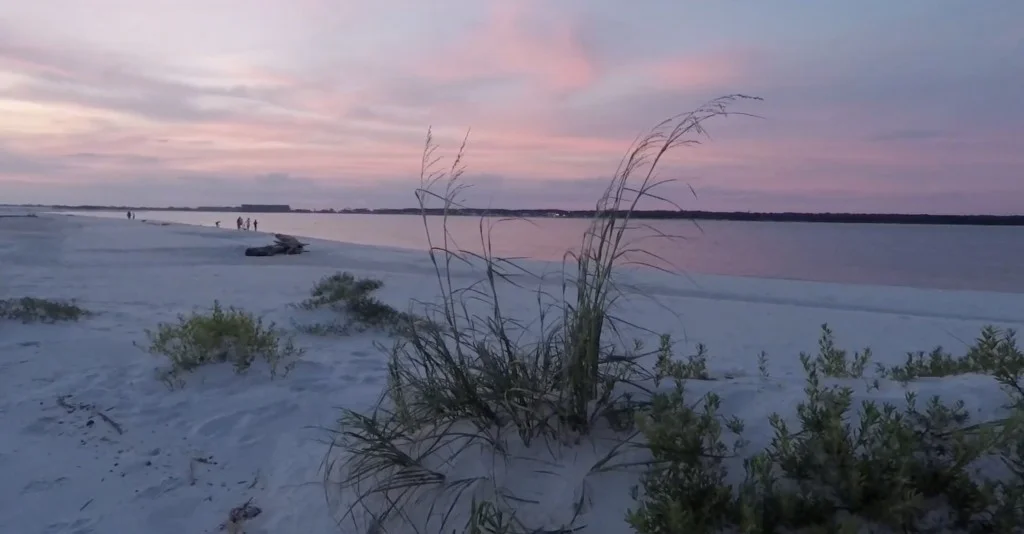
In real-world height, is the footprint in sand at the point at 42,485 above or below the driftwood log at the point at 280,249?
below

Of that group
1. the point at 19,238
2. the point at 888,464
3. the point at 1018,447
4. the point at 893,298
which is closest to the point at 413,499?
the point at 888,464

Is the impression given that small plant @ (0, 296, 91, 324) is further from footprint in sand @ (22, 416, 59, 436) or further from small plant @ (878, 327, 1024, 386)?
small plant @ (878, 327, 1024, 386)

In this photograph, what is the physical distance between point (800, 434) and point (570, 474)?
37.2 inches

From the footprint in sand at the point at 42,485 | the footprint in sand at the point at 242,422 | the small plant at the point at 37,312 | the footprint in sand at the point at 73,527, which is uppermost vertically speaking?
the small plant at the point at 37,312

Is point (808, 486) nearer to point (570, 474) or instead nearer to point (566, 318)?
point (570, 474)

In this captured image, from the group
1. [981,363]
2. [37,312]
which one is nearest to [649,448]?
[981,363]

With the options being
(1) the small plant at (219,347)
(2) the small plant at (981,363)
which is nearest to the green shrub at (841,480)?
(2) the small plant at (981,363)

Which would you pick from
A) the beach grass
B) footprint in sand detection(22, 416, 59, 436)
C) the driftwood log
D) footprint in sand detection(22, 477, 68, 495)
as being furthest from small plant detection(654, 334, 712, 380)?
the driftwood log

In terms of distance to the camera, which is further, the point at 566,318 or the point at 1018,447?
the point at 566,318

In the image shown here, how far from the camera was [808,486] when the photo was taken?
8.34 feet

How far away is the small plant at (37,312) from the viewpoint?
7.11 meters

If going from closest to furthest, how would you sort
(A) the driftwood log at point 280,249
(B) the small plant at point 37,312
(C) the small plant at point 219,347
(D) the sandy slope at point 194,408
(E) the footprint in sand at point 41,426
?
(D) the sandy slope at point 194,408 < (E) the footprint in sand at point 41,426 < (C) the small plant at point 219,347 < (B) the small plant at point 37,312 < (A) the driftwood log at point 280,249

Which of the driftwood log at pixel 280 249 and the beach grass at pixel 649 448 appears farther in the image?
the driftwood log at pixel 280 249

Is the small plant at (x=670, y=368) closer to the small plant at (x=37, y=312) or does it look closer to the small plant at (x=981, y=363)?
→ the small plant at (x=981, y=363)
